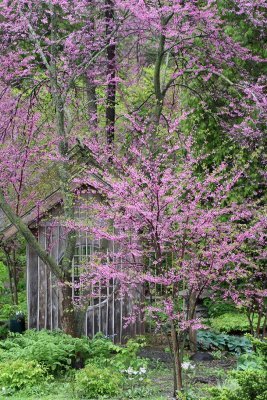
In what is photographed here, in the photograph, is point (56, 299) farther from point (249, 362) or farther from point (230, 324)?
point (249, 362)

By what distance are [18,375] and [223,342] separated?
4602mm

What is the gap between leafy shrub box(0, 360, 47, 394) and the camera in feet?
27.7

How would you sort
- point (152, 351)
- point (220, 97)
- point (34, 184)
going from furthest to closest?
point (34, 184)
point (220, 97)
point (152, 351)

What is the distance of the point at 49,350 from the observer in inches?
365

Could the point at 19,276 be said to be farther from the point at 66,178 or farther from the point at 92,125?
the point at 66,178

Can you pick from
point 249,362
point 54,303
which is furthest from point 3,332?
point 249,362

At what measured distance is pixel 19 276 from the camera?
782 inches

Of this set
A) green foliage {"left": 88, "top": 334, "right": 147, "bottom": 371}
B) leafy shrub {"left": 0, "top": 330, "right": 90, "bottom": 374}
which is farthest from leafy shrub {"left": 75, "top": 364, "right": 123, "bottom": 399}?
leafy shrub {"left": 0, "top": 330, "right": 90, "bottom": 374}

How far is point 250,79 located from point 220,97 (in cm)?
72

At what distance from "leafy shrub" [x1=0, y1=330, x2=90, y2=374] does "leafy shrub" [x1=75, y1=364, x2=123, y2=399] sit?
3.31 feet

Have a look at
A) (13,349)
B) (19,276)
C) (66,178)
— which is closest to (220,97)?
(66,178)

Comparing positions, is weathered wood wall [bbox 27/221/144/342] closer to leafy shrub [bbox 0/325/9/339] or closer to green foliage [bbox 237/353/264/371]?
leafy shrub [bbox 0/325/9/339]

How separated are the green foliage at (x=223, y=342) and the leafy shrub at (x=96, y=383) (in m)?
3.75

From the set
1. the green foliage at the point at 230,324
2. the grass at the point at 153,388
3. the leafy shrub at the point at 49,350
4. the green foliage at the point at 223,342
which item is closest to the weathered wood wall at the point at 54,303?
the green foliage at the point at 223,342
